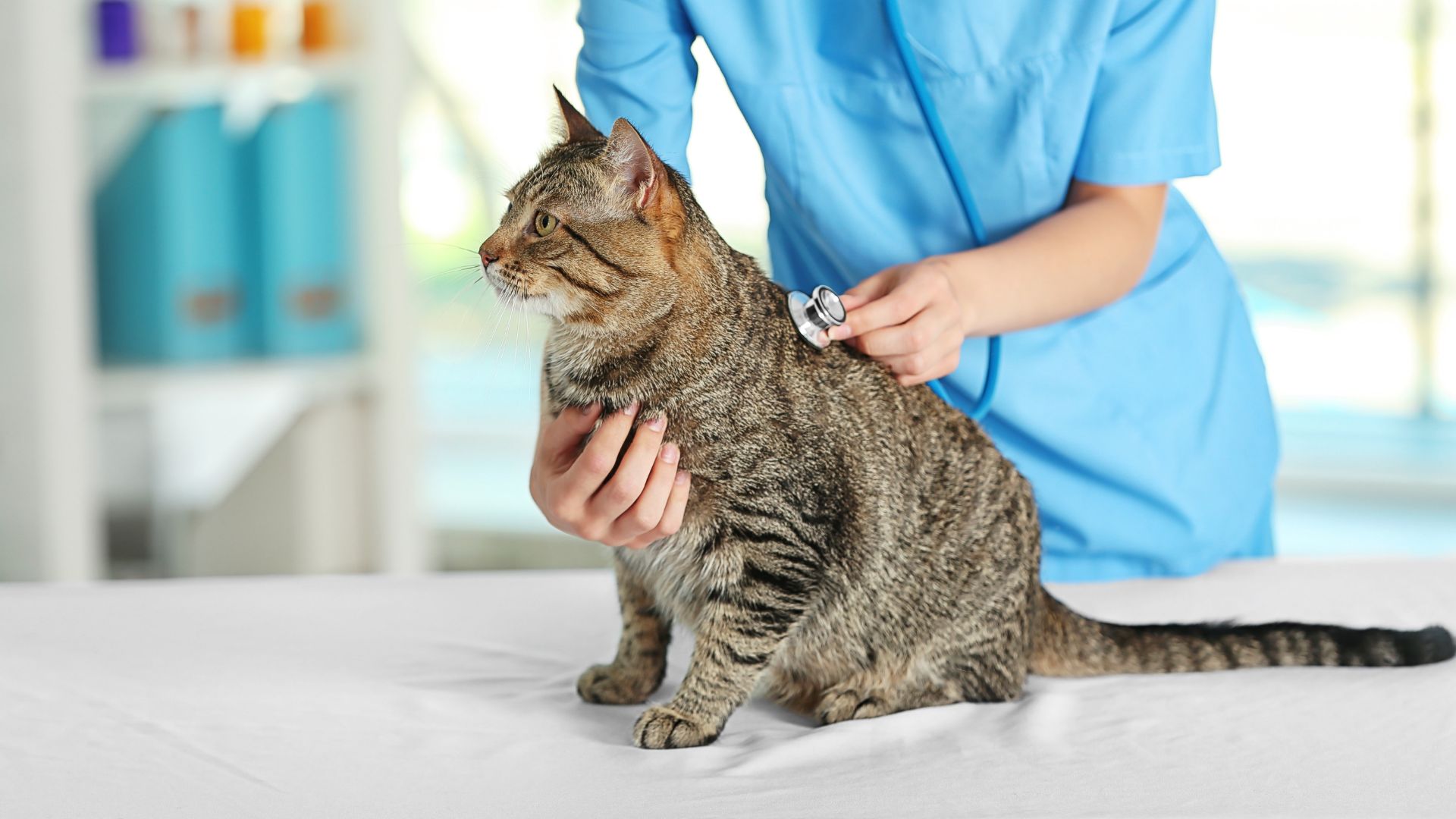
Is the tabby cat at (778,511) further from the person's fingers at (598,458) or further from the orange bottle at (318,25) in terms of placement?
the orange bottle at (318,25)

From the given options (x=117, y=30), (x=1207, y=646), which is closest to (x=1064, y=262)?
(x=1207, y=646)

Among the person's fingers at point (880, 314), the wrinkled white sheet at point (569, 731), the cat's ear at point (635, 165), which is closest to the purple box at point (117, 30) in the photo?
the wrinkled white sheet at point (569, 731)

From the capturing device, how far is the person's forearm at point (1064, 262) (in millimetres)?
1112

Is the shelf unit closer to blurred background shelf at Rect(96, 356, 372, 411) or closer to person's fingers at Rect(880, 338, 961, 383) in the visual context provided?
blurred background shelf at Rect(96, 356, 372, 411)

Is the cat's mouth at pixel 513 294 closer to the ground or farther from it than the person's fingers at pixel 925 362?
farther from it

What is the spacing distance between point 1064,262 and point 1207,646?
35cm

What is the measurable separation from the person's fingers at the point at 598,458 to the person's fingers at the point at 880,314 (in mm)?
176

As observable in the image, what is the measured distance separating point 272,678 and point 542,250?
0.43 meters

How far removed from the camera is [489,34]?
12.3 ft

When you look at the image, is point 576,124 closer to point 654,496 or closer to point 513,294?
point 513,294

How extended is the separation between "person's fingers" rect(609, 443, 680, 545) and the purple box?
1809 millimetres

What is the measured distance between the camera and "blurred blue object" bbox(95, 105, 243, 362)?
89.4 inches

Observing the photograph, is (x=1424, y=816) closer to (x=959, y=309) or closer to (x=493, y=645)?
(x=959, y=309)

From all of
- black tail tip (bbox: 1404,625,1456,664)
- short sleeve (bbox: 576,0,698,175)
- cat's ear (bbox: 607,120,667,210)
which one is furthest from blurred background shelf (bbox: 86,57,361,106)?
black tail tip (bbox: 1404,625,1456,664)
